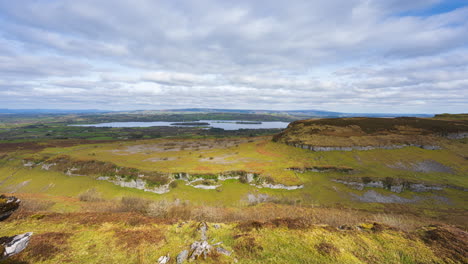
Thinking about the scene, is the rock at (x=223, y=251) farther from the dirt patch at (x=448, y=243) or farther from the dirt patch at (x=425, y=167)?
the dirt patch at (x=425, y=167)

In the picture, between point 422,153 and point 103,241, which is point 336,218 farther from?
point 422,153

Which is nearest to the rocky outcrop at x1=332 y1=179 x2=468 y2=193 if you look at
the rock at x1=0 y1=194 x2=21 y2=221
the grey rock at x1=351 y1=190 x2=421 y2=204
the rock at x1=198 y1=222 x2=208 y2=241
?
the grey rock at x1=351 y1=190 x2=421 y2=204

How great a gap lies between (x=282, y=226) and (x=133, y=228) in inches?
535

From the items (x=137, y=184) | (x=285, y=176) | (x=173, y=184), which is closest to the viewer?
(x=173, y=184)

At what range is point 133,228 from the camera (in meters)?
16.5

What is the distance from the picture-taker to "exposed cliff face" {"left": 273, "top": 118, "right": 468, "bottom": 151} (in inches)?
1933

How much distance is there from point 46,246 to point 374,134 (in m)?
69.6

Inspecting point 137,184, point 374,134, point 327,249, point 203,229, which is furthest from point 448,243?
point 374,134

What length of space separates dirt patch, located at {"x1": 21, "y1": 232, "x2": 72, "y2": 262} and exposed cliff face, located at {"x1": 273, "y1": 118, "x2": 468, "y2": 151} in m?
52.8

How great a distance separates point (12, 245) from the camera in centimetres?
1105

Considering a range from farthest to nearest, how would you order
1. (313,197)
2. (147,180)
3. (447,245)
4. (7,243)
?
A: (147,180) < (313,197) < (447,245) < (7,243)

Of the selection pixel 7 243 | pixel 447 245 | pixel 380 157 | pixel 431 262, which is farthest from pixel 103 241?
pixel 380 157

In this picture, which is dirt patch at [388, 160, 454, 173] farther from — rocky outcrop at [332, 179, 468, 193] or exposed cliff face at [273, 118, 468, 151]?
rocky outcrop at [332, 179, 468, 193]

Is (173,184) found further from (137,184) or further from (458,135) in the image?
(458,135)
